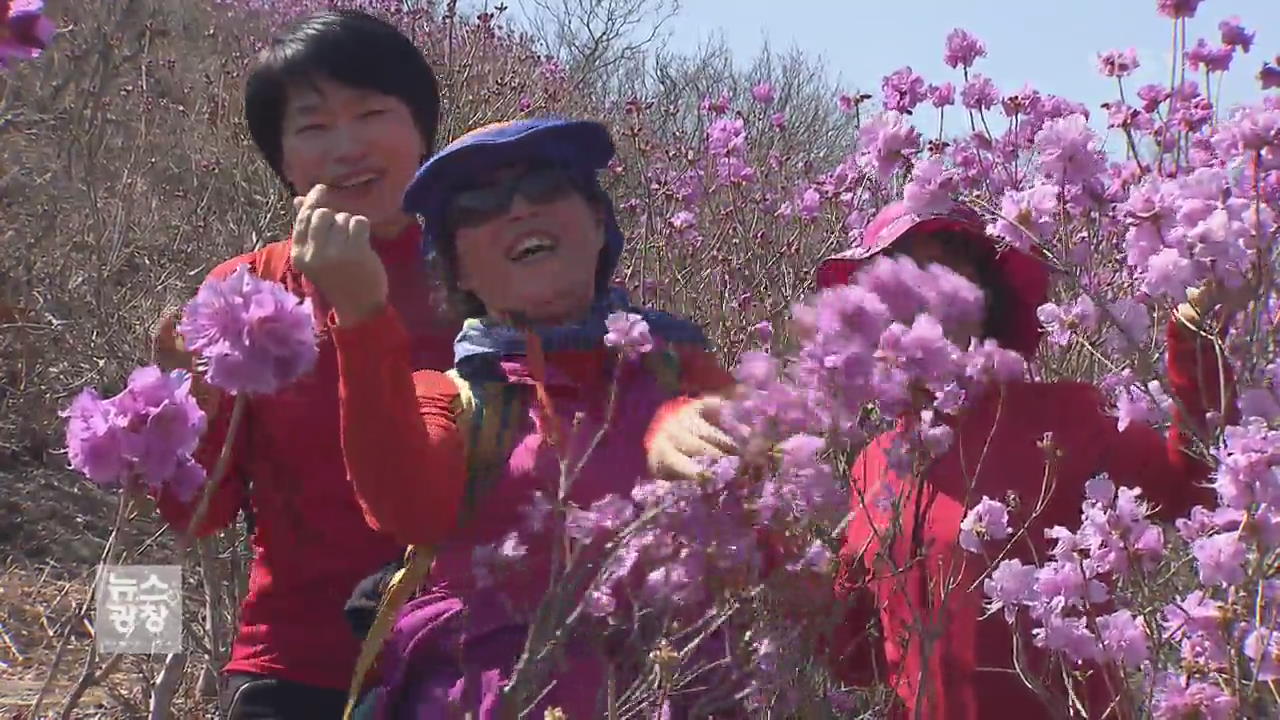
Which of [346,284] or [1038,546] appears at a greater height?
[346,284]

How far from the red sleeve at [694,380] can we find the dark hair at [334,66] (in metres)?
0.70

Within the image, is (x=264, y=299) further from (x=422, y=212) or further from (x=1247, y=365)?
(x=1247, y=365)

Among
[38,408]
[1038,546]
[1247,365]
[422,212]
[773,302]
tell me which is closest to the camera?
[1247,365]

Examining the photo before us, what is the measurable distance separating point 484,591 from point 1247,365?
88 centimetres

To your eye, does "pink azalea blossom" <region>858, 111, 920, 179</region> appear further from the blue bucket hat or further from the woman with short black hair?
the woman with short black hair

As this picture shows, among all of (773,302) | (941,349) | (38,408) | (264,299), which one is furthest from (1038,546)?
(38,408)

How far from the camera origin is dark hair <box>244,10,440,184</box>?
1.91 metres

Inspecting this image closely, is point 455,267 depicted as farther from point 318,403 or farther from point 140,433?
point 140,433

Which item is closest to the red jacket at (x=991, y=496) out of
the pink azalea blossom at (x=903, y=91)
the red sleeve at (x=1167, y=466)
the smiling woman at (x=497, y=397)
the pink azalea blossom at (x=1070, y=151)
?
the red sleeve at (x=1167, y=466)

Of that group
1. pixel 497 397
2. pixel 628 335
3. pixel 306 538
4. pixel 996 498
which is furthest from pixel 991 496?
pixel 306 538

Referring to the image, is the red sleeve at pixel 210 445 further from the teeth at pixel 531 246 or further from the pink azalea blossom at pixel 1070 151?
the pink azalea blossom at pixel 1070 151

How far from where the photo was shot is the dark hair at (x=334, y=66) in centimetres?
191

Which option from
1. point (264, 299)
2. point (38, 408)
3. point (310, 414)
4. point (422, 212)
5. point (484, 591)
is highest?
point (422, 212)

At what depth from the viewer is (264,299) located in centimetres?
99
